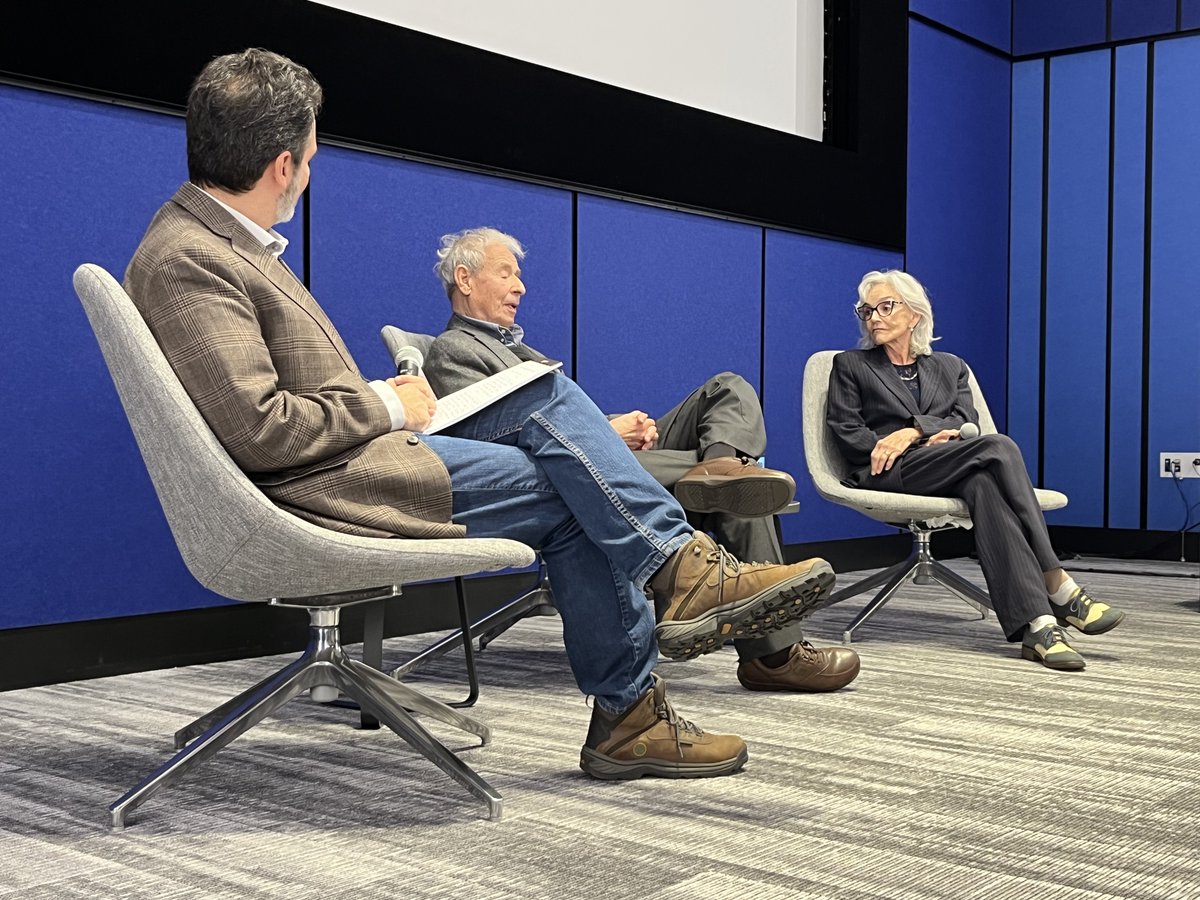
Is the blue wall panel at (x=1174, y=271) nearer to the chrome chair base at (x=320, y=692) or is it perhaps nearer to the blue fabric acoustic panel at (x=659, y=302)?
the blue fabric acoustic panel at (x=659, y=302)

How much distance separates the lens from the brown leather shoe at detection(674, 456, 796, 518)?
2801 mm

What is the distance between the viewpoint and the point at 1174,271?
677cm

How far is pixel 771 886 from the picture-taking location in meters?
1.73

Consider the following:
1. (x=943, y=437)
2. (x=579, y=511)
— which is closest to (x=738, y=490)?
(x=579, y=511)

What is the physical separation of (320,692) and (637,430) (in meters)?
1.27

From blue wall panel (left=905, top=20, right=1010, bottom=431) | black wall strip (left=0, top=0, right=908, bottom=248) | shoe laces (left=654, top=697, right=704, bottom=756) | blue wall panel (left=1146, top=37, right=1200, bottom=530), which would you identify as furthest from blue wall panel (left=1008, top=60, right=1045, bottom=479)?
shoe laces (left=654, top=697, right=704, bottom=756)

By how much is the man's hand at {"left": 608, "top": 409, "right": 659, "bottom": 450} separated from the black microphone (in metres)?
0.50

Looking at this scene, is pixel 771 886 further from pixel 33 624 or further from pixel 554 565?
pixel 33 624

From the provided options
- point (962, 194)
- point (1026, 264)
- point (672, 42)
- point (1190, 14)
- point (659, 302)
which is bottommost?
point (659, 302)

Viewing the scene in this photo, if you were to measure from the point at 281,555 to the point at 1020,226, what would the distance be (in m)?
6.19

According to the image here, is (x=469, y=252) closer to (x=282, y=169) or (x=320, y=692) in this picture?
(x=282, y=169)

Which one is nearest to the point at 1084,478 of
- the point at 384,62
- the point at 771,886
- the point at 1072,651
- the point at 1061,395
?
the point at 1061,395

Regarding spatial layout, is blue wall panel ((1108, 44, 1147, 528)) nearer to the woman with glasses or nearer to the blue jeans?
the woman with glasses

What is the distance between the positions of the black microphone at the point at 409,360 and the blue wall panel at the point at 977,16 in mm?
4337
